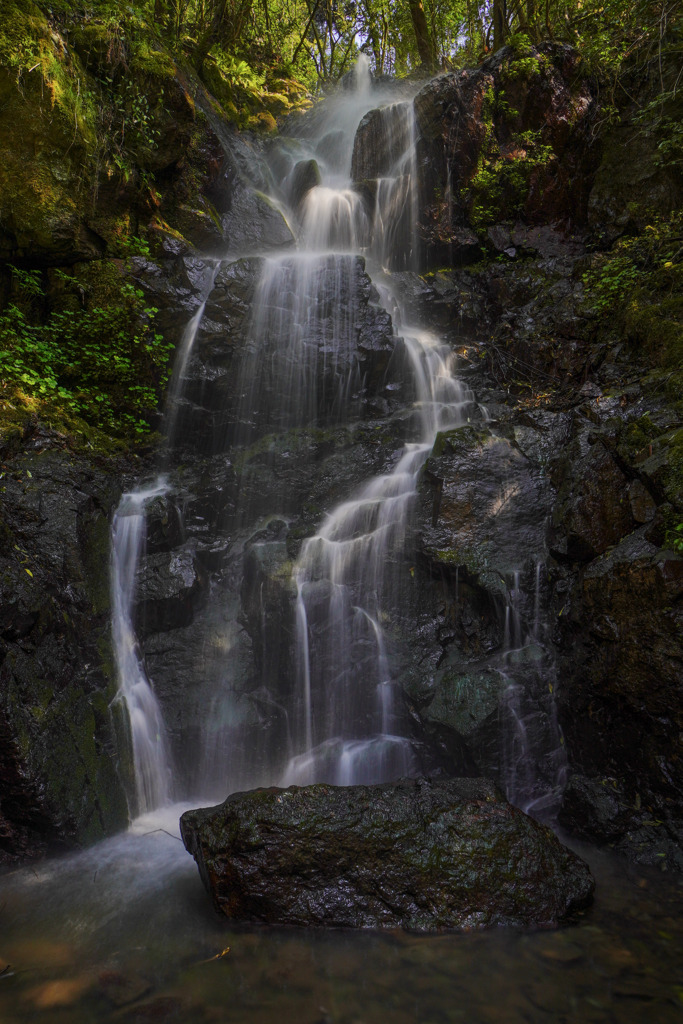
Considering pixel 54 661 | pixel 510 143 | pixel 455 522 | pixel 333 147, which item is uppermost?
pixel 333 147

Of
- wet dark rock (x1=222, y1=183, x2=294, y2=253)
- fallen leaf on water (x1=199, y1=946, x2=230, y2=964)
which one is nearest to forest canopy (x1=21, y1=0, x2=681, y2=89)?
wet dark rock (x1=222, y1=183, x2=294, y2=253)

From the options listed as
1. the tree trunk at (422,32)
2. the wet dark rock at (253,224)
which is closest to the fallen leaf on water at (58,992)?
the wet dark rock at (253,224)

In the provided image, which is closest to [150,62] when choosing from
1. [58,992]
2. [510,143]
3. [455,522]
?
[510,143]

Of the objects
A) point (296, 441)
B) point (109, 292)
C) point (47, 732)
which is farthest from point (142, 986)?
point (109, 292)

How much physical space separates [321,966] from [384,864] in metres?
0.72

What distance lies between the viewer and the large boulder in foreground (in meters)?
3.57

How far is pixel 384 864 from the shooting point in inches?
146

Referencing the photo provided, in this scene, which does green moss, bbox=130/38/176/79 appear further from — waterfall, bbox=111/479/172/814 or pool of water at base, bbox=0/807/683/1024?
pool of water at base, bbox=0/807/683/1024

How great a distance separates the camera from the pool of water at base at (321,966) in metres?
2.80

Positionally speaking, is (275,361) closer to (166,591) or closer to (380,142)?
(166,591)

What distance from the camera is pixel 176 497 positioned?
728cm

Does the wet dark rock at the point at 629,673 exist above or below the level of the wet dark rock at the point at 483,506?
below

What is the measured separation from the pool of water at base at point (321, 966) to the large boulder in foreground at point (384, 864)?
0.43 feet

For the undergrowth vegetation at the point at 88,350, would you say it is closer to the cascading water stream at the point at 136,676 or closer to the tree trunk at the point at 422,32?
the cascading water stream at the point at 136,676
